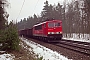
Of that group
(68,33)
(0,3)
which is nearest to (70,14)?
(68,33)

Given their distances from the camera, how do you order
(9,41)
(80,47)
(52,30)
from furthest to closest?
(52,30), (80,47), (9,41)

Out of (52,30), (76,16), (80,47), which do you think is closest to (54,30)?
(52,30)

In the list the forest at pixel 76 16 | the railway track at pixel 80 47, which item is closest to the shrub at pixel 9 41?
the railway track at pixel 80 47

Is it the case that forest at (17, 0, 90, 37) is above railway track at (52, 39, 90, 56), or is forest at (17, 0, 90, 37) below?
above

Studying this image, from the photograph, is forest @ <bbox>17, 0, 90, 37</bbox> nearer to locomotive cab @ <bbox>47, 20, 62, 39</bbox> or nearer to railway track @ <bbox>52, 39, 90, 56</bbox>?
locomotive cab @ <bbox>47, 20, 62, 39</bbox>

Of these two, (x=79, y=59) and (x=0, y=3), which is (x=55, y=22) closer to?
(x=0, y=3)

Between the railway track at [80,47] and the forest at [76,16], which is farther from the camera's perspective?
the forest at [76,16]

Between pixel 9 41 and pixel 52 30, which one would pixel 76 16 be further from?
pixel 9 41

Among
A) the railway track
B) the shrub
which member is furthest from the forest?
the shrub

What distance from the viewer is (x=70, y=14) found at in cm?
4075

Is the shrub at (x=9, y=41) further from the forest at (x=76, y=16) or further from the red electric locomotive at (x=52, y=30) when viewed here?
the forest at (x=76, y=16)

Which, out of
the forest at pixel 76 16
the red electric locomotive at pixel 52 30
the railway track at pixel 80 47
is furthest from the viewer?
the forest at pixel 76 16

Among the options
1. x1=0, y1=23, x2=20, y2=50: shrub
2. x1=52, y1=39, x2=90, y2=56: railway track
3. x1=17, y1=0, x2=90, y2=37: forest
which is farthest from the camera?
x1=17, y1=0, x2=90, y2=37: forest

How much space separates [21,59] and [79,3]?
94.2 ft
